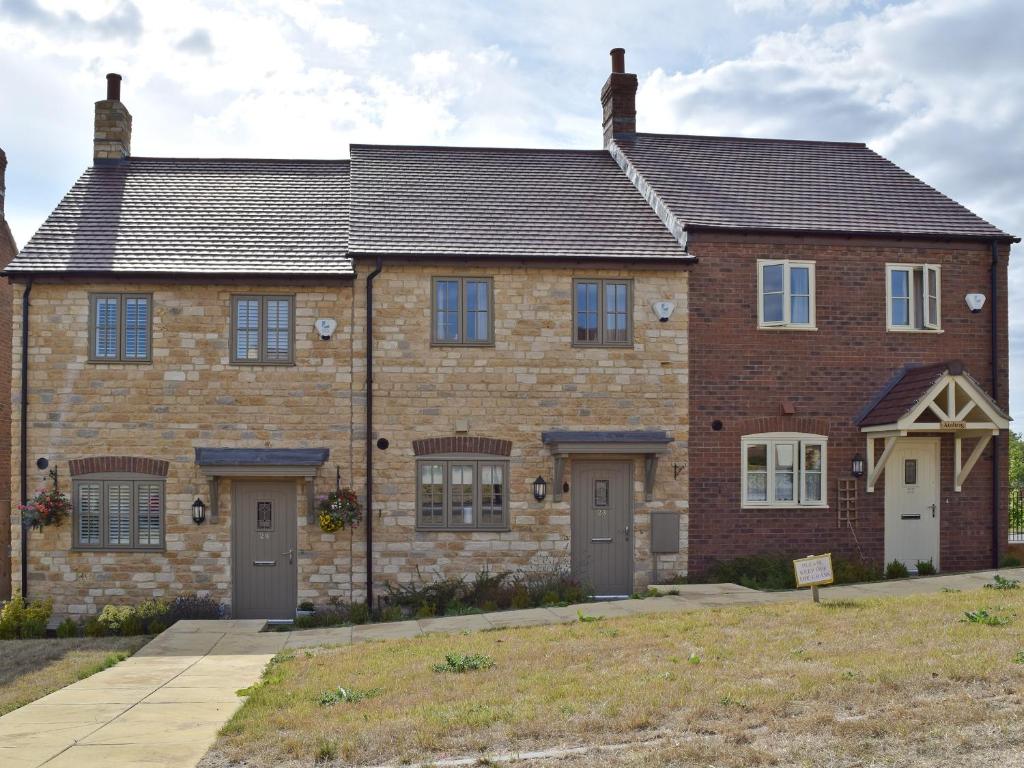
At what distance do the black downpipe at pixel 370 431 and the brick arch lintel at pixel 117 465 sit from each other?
3367 mm

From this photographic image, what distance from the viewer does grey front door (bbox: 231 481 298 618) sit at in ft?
53.8

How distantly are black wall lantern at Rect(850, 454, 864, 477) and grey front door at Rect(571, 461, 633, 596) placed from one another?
Result: 12.9 feet

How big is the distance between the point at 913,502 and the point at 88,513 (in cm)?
1417

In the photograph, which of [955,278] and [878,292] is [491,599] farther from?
[955,278]

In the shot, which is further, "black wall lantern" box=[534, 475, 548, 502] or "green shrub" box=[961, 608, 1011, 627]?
"black wall lantern" box=[534, 475, 548, 502]

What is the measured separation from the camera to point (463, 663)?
1009 centimetres

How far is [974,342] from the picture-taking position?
58.9 ft

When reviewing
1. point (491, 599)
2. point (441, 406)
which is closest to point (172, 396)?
point (441, 406)

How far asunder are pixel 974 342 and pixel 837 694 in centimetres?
1165

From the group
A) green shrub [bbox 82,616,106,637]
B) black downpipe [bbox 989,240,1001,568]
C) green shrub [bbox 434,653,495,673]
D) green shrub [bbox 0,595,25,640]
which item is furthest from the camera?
black downpipe [bbox 989,240,1001,568]

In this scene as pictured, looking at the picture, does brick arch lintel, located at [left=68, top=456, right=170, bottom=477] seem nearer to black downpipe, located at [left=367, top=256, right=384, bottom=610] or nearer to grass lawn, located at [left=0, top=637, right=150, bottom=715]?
grass lawn, located at [left=0, top=637, right=150, bottom=715]

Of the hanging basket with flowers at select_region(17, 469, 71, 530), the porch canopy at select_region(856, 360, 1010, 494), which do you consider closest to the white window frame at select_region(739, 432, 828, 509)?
the porch canopy at select_region(856, 360, 1010, 494)

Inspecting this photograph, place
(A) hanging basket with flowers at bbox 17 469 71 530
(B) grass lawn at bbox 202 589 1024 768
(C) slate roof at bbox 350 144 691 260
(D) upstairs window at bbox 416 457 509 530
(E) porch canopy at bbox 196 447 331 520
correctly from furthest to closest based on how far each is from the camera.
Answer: (C) slate roof at bbox 350 144 691 260
(D) upstairs window at bbox 416 457 509 530
(E) porch canopy at bbox 196 447 331 520
(A) hanging basket with flowers at bbox 17 469 71 530
(B) grass lawn at bbox 202 589 1024 768

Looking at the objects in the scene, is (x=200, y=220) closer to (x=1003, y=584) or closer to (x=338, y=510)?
(x=338, y=510)
